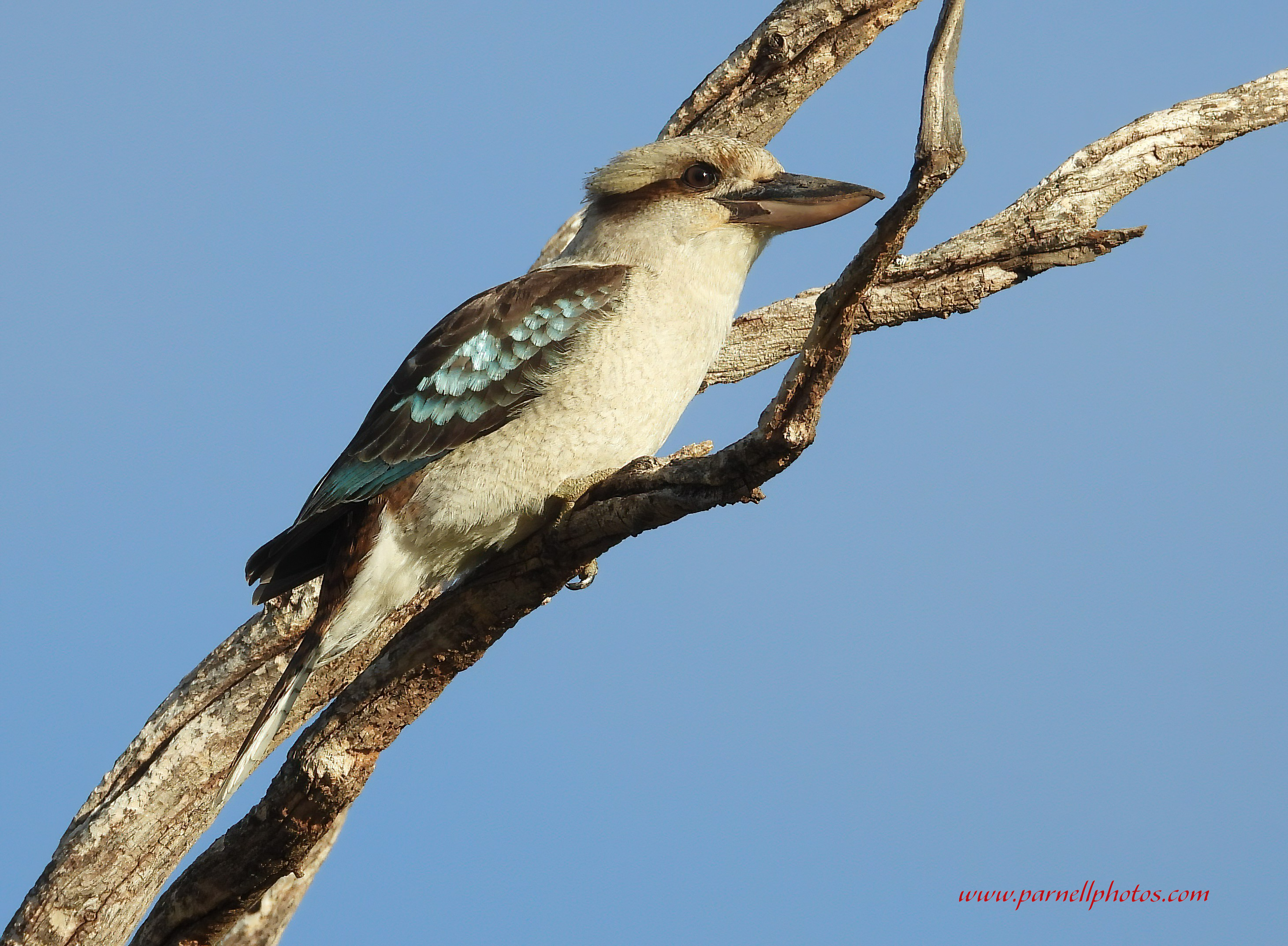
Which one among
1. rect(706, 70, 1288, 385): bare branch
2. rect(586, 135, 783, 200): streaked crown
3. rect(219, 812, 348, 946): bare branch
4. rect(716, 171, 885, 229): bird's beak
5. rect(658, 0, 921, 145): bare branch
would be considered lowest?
rect(219, 812, 348, 946): bare branch

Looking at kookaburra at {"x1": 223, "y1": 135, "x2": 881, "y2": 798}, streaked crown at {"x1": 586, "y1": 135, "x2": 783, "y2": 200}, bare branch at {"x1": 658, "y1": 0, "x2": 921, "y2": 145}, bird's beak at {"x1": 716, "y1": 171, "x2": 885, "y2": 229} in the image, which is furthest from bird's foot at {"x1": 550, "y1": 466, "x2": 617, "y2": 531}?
bare branch at {"x1": 658, "y1": 0, "x2": 921, "y2": 145}

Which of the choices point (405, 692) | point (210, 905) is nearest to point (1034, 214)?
point (405, 692)

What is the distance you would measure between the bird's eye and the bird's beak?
8 centimetres

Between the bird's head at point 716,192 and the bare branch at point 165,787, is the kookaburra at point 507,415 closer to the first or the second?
the bird's head at point 716,192

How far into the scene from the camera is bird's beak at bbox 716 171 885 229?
4223mm

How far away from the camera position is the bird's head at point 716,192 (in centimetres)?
427

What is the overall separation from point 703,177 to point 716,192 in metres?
0.08

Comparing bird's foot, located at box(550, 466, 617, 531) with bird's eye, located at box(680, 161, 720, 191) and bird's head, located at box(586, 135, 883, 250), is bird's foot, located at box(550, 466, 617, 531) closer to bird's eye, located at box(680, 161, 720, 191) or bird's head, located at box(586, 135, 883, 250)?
bird's head, located at box(586, 135, 883, 250)

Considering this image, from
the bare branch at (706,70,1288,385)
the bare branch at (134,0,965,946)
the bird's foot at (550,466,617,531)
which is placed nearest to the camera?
the bare branch at (134,0,965,946)

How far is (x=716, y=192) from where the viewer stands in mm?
4434

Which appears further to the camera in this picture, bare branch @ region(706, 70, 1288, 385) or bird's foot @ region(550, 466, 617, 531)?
bare branch @ region(706, 70, 1288, 385)

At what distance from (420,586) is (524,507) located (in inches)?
20.3

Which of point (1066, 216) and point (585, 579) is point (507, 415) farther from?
point (1066, 216)

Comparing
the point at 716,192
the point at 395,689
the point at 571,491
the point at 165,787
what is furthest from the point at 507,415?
the point at 165,787
